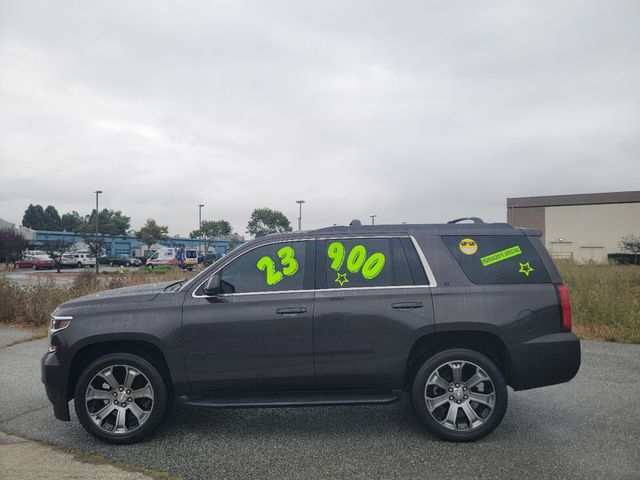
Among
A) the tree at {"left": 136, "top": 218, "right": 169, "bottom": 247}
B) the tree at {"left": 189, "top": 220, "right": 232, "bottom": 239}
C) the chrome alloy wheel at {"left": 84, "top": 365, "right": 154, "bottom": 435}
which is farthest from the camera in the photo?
the tree at {"left": 189, "top": 220, "right": 232, "bottom": 239}

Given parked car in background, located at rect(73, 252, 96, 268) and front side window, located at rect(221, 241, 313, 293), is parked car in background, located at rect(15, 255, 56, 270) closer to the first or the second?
parked car in background, located at rect(73, 252, 96, 268)

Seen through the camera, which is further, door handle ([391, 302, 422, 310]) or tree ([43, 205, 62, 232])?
tree ([43, 205, 62, 232])

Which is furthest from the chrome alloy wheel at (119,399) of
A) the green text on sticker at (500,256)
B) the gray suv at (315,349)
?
the green text on sticker at (500,256)

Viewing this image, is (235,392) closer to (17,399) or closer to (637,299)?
(17,399)

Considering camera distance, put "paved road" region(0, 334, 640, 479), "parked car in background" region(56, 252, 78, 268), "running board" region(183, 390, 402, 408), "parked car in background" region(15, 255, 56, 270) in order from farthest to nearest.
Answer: "parked car in background" region(56, 252, 78, 268), "parked car in background" region(15, 255, 56, 270), "running board" region(183, 390, 402, 408), "paved road" region(0, 334, 640, 479)

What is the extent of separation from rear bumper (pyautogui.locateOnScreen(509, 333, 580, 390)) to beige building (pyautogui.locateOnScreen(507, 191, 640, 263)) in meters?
57.0

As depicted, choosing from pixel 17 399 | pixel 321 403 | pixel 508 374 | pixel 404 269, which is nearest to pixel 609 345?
pixel 508 374

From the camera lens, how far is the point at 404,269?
454 cm

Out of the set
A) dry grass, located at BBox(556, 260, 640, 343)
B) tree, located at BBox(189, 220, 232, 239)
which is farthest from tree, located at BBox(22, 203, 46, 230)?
dry grass, located at BBox(556, 260, 640, 343)

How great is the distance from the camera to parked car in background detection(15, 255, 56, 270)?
42.5 m

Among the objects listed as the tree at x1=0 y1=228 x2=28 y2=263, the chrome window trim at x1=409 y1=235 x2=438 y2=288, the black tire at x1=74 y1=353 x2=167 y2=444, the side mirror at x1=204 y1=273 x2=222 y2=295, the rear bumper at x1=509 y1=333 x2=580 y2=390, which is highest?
the tree at x1=0 y1=228 x2=28 y2=263

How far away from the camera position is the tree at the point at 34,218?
108m

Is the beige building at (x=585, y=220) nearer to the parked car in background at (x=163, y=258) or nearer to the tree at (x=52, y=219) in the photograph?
the parked car in background at (x=163, y=258)

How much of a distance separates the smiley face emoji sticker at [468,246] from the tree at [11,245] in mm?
45112
